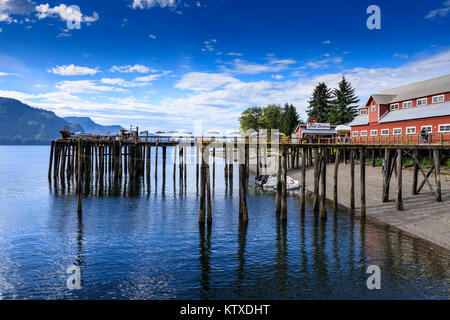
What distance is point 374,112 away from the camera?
43.6m

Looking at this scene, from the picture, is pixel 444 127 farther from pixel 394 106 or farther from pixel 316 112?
Answer: pixel 316 112

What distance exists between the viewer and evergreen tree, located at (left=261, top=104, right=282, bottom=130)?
334ft

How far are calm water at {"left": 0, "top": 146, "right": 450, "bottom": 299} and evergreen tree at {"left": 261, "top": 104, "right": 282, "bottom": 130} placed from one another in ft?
253

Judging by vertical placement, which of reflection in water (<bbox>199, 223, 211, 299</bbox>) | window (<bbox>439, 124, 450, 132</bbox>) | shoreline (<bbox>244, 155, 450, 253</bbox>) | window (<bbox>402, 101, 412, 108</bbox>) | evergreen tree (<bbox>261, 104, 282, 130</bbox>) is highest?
evergreen tree (<bbox>261, 104, 282, 130</bbox>)

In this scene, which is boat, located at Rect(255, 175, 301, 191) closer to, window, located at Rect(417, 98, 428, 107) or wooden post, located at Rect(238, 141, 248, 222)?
wooden post, located at Rect(238, 141, 248, 222)

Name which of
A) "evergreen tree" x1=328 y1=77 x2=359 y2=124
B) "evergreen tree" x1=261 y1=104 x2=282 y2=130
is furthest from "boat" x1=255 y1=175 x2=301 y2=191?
"evergreen tree" x1=261 y1=104 x2=282 y2=130

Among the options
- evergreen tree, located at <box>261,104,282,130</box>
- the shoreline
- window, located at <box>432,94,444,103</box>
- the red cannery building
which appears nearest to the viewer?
the shoreline

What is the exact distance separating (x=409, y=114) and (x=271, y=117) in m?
67.0

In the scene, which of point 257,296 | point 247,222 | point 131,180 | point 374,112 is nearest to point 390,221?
point 247,222

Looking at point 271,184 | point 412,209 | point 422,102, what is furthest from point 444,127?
point 271,184
